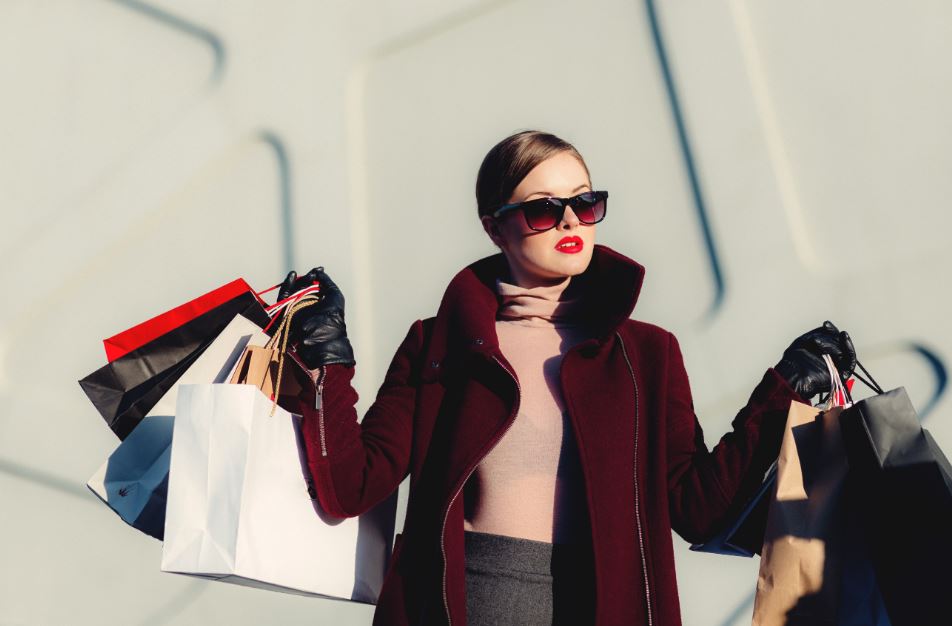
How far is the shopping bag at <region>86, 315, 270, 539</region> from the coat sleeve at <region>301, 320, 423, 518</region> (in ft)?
0.50

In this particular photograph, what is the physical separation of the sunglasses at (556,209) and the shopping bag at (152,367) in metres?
0.43

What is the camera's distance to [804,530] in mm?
1192

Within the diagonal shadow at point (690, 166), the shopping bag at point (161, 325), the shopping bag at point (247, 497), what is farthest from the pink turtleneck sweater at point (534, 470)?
the diagonal shadow at point (690, 166)

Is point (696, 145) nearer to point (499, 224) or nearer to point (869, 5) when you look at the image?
point (869, 5)

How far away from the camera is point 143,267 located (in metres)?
2.26

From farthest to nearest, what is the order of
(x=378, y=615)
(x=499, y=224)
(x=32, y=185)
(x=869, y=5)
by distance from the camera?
(x=32, y=185)
(x=869, y=5)
(x=499, y=224)
(x=378, y=615)

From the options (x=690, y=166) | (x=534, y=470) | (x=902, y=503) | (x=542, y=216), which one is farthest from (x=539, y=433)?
(x=690, y=166)

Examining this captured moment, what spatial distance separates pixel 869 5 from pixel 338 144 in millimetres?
1161

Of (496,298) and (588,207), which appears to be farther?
(496,298)

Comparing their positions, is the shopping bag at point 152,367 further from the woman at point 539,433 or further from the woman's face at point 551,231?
the woman's face at point 551,231

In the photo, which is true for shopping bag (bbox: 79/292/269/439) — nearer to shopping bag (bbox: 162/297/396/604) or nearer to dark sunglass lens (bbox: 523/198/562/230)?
shopping bag (bbox: 162/297/396/604)

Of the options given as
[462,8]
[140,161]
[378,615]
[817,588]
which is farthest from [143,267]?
[817,588]

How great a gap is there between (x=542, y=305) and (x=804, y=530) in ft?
1.49

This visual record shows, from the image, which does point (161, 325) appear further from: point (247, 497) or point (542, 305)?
point (542, 305)
